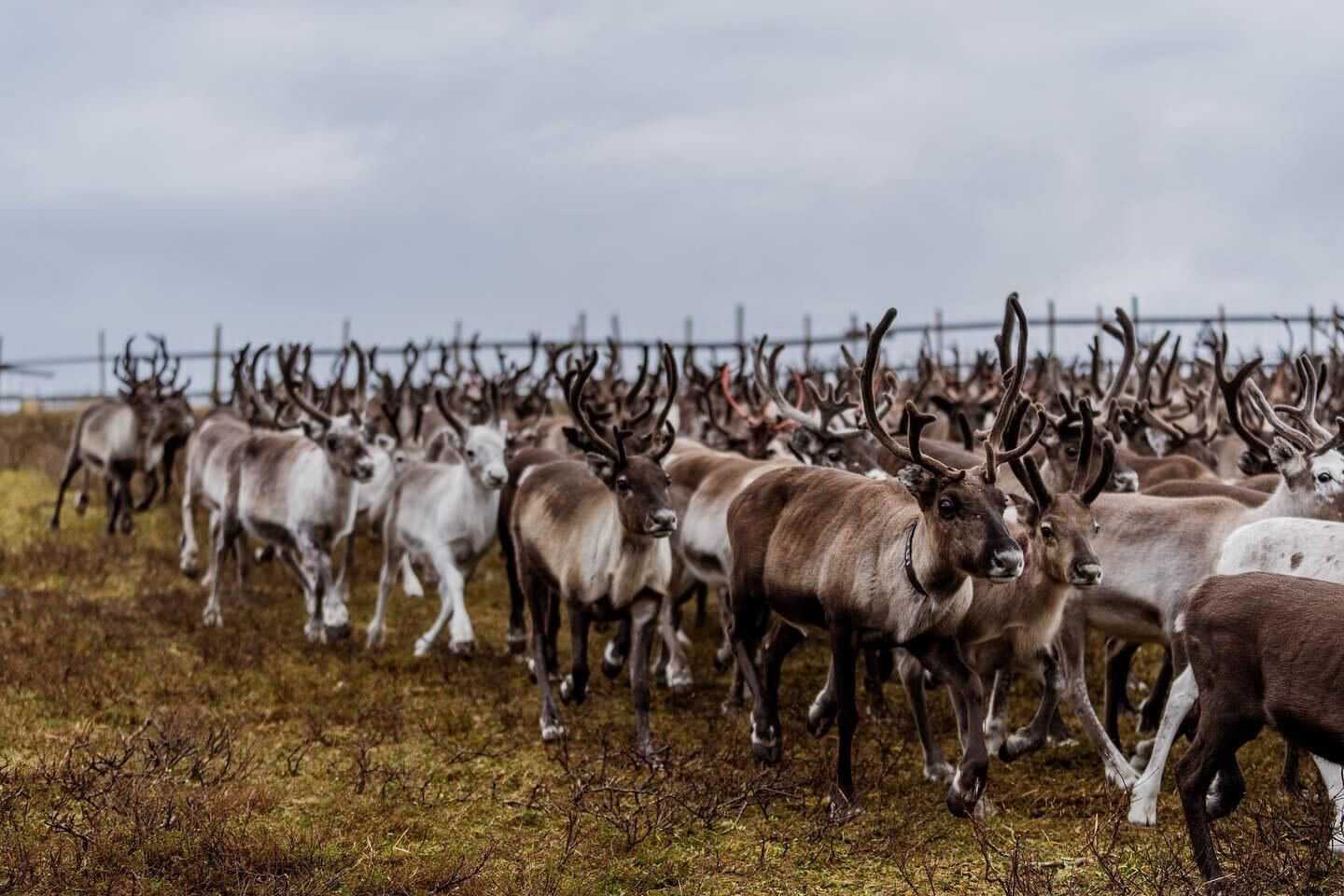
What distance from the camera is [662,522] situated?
22.1ft

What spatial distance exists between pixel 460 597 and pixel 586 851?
4053 millimetres

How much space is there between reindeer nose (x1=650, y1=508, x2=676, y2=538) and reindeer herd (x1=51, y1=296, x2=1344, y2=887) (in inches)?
0.8

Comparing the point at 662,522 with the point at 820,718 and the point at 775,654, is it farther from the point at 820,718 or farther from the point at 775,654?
the point at 820,718

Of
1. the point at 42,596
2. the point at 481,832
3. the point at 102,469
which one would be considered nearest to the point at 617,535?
the point at 481,832

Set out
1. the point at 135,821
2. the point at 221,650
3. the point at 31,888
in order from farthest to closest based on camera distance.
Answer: the point at 221,650 → the point at 135,821 → the point at 31,888

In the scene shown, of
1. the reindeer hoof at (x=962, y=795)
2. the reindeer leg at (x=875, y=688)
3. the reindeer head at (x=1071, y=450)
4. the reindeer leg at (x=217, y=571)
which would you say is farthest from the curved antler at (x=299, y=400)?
the reindeer hoof at (x=962, y=795)

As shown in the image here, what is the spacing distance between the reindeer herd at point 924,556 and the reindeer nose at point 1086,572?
2cm

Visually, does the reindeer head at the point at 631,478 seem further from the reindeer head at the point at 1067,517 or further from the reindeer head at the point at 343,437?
the reindeer head at the point at 343,437

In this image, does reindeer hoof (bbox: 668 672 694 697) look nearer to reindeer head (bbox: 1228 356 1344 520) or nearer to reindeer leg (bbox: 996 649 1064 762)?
reindeer leg (bbox: 996 649 1064 762)

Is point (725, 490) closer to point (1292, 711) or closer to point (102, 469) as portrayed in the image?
point (1292, 711)

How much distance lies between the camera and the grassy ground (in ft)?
16.5

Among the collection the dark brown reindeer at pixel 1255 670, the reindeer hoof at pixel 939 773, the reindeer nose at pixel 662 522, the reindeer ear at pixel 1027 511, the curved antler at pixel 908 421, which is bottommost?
the reindeer hoof at pixel 939 773

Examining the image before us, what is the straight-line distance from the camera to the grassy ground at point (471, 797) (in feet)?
16.5

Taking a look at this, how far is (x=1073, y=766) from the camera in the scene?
6.66m
